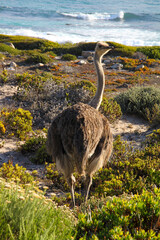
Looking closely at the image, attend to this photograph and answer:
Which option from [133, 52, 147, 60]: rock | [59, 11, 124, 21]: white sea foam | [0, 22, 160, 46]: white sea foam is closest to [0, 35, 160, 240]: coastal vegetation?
[133, 52, 147, 60]: rock

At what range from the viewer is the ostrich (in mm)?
3387

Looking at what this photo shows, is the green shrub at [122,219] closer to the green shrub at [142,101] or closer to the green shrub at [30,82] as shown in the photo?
the green shrub at [142,101]

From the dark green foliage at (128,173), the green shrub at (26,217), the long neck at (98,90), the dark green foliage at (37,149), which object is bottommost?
the dark green foliage at (37,149)

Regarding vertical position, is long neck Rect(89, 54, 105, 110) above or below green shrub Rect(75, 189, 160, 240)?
above

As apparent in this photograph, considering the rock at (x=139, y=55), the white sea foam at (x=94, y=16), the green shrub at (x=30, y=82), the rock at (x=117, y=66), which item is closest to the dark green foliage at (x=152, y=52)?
the rock at (x=139, y=55)

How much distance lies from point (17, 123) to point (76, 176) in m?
2.12

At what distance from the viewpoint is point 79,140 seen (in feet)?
11.0

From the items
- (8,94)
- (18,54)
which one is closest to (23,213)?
(8,94)

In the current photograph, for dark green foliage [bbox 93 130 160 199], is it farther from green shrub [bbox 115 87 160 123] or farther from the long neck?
green shrub [bbox 115 87 160 123]

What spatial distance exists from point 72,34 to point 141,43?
8.99 m

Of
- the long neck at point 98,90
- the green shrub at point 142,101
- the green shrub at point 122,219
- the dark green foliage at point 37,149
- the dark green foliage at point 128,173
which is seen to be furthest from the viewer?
the green shrub at point 142,101

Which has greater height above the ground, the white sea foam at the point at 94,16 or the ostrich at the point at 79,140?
the ostrich at the point at 79,140

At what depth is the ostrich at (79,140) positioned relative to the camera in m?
3.39

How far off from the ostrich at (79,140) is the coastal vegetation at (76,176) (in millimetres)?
446
